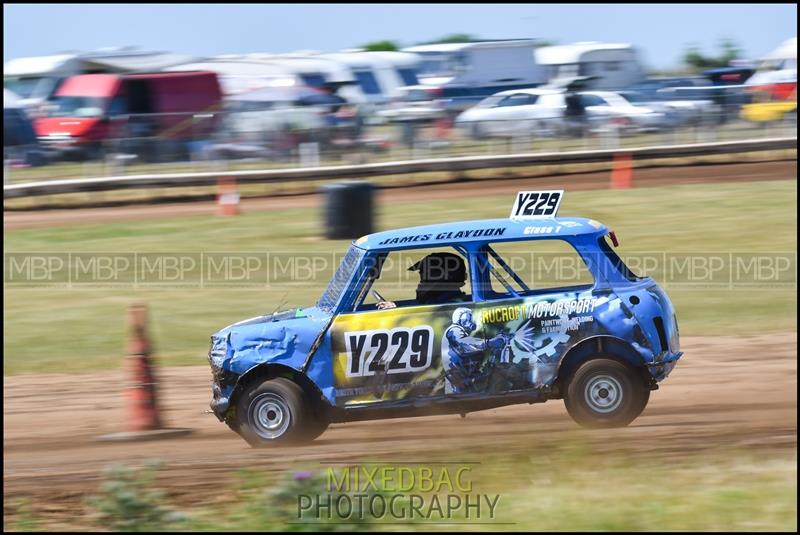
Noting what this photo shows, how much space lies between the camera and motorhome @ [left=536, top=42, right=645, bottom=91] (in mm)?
33656

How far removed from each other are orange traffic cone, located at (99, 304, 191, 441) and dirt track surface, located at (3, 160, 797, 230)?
41.2ft

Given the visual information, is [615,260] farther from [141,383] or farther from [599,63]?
[599,63]

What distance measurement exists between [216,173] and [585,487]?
61.1 feet

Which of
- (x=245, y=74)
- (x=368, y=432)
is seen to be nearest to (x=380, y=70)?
(x=245, y=74)

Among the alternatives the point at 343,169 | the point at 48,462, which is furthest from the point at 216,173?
the point at 48,462

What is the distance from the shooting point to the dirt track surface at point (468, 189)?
20.9 m

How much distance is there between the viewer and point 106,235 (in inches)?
734

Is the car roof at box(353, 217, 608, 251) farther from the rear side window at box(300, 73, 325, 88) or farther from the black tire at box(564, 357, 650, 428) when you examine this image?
the rear side window at box(300, 73, 325, 88)

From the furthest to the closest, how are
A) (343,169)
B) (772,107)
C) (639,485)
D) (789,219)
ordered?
1. (772,107)
2. (343,169)
3. (789,219)
4. (639,485)

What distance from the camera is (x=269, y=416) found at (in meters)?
7.64

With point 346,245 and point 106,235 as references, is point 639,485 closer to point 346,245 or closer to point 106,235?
point 346,245

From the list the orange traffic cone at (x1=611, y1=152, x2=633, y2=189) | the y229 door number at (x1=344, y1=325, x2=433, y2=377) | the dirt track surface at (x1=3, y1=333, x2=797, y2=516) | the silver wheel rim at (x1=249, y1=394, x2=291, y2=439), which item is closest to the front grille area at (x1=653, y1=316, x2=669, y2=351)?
the dirt track surface at (x1=3, y1=333, x2=797, y2=516)

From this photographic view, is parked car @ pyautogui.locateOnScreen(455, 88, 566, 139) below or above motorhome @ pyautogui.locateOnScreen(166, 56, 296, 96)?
below

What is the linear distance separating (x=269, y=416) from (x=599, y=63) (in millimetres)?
28154
